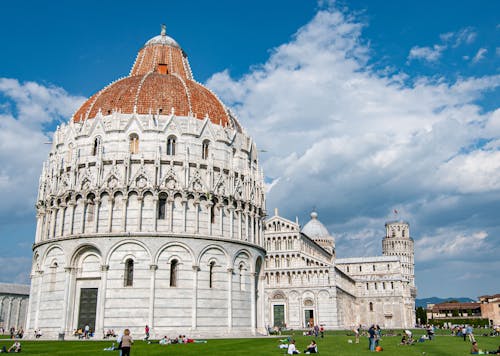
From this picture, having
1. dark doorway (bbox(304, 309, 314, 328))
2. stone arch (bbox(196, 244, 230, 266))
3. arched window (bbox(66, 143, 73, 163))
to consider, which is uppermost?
arched window (bbox(66, 143, 73, 163))

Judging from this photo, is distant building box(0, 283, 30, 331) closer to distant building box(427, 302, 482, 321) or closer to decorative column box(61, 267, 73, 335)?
decorative column box(61, 267, 73, 335)

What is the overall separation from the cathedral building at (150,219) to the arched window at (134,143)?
0.09 metres

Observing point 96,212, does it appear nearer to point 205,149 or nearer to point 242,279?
point 205,149

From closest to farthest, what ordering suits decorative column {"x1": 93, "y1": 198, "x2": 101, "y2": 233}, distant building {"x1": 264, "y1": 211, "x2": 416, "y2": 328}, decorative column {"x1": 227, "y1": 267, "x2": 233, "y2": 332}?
decorative column {"x1": 93, "y1": 198, "x2": 101, "y2": 233} → decorative column {"x1": 227, "y1": 267, "x2": 233, "y2": 332} → distant building {"x1": 264, "y1": 211, "x2": 416, "y2": 328}

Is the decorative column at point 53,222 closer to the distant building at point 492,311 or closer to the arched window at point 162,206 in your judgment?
the arched window at point 162,206

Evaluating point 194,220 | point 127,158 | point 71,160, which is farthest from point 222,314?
point 71,160

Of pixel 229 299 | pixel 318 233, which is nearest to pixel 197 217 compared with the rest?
pixel 229 299

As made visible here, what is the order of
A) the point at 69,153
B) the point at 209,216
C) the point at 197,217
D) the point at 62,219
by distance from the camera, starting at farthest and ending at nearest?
the point at 69,153
the point at 62,219
the point at 209,216
the point at 197,217

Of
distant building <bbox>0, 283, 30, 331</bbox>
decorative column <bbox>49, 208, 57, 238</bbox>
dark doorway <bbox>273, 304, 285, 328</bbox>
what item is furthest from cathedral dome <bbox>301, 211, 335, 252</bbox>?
decorative column <bbox>49, 208, 57, 238</bbox>

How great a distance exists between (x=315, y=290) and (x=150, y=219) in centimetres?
4817

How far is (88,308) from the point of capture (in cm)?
4075

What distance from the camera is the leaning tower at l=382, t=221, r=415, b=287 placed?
145m

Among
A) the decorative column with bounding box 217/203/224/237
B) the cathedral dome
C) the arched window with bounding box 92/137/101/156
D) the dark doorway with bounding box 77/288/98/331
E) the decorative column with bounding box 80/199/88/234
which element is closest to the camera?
the dark doorway with bounding box 77/288/98/331

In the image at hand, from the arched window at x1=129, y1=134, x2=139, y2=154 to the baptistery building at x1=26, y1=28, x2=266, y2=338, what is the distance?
0.28 feet
